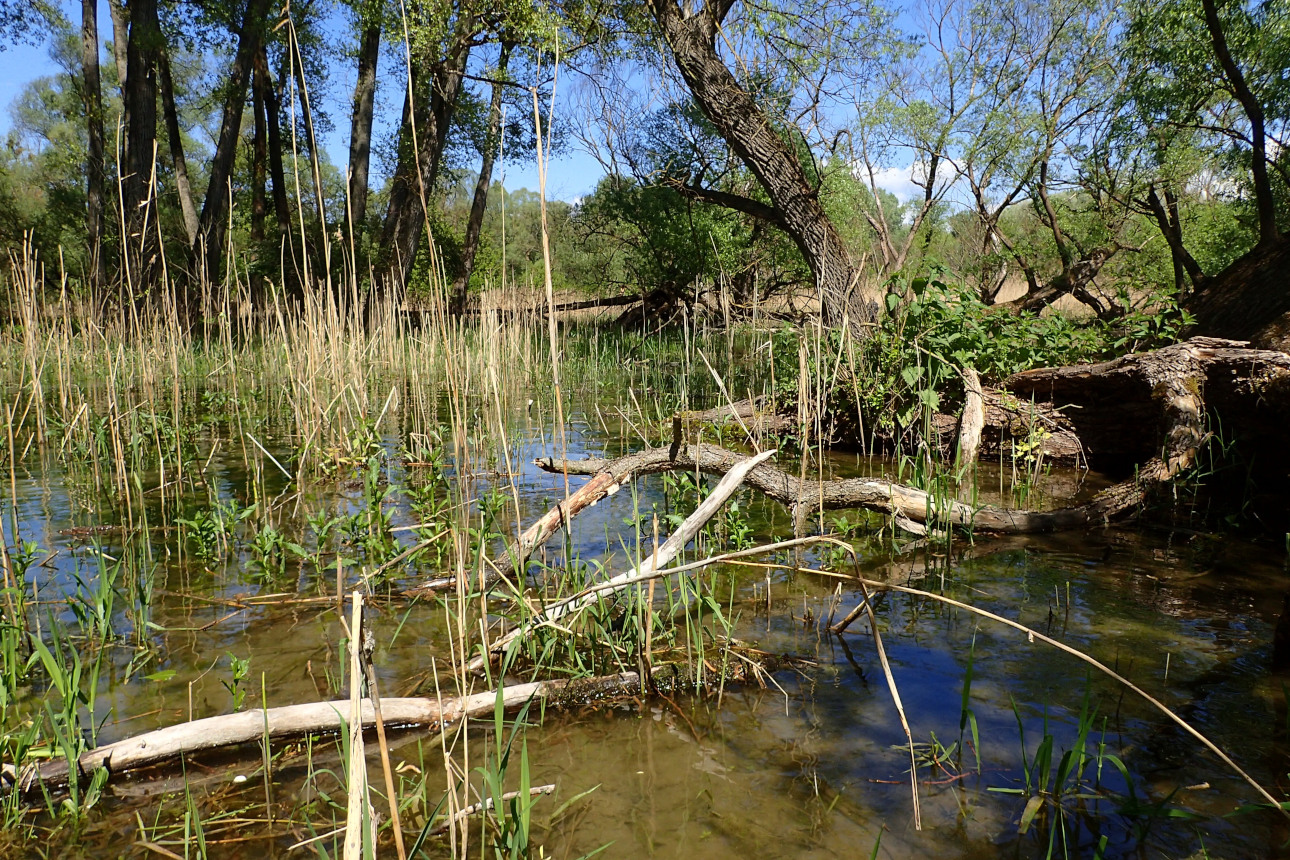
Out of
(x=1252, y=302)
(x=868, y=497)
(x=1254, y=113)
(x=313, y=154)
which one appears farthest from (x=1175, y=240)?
(x=313, y=154)

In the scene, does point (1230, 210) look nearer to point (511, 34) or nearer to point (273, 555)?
point (511, 34)

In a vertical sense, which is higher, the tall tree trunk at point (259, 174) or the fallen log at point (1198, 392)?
the tall tree trunk at point (259, 174)

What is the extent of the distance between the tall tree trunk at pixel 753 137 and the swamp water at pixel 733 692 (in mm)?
3830

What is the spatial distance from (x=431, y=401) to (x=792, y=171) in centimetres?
435

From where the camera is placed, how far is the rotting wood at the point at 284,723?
1.98m

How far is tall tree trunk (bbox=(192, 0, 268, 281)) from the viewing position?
13.6 meters

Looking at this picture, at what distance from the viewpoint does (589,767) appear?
219cm

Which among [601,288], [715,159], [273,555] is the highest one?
[715,159]

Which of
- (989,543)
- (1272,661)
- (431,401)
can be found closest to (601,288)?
(431,401)

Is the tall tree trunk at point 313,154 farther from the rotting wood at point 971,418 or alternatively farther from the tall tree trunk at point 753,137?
the tall tree trunk at point 753,137

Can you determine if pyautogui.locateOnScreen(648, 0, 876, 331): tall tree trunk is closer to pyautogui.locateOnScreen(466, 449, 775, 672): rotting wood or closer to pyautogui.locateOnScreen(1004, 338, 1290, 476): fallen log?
pyautogui.locateOnScreen(1004, 338, 1290, 476): fallen log

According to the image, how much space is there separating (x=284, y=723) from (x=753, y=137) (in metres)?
6.85

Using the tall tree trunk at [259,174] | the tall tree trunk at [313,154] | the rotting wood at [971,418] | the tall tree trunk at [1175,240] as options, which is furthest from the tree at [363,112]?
the tall tree trunk at [1175,240]

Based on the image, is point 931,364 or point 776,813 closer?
point 776,813
